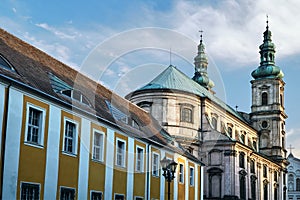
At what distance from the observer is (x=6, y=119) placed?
1725 cm

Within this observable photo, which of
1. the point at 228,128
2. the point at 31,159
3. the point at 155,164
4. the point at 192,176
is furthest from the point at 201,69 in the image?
the point at 31,159

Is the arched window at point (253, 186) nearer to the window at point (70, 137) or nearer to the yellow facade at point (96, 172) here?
the yellow facade at point (96, 172)

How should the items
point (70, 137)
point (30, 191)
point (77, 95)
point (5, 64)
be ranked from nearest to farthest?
1. point (30, 191)
2. point (5, 64)
3. point (70, 137)
4. point (77, 95)

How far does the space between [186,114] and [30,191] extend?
33.5 metres

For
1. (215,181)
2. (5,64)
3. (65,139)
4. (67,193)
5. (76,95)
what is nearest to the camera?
(5,64)

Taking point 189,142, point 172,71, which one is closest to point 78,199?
point 189,142

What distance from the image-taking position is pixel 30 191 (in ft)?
60.0

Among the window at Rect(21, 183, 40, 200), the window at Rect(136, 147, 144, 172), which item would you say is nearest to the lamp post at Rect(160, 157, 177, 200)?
the window at Rect(136, 147, 144, 172)

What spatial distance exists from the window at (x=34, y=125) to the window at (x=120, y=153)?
21.6 feet

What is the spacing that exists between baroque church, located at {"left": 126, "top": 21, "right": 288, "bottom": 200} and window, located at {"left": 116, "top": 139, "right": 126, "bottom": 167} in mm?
23071

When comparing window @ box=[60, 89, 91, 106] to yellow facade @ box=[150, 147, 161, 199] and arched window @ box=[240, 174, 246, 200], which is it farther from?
arched window @ box=[240, 174, 246, 200]

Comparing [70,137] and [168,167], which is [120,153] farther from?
[70,137]

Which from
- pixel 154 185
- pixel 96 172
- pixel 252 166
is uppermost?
pixel 252 166

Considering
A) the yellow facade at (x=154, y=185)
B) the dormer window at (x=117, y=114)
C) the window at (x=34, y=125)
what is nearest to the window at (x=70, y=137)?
the window at (x=34, y=125)
